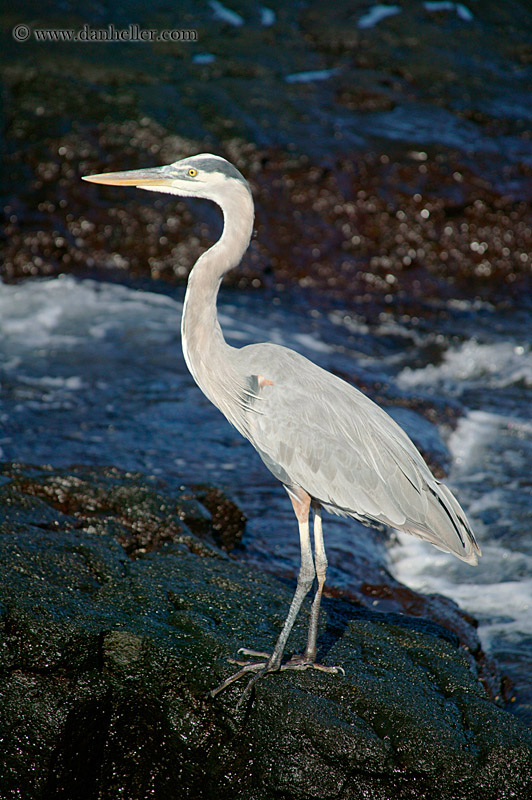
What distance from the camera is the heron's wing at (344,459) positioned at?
13.0 feet

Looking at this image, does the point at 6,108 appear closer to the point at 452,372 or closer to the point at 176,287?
the point at 176,287

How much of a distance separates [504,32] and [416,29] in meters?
2.08

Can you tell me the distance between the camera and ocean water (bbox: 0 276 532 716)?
6133 mm

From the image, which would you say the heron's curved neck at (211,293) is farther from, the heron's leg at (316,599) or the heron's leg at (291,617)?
the heron's leg at (316,599)

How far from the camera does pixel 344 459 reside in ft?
13.1

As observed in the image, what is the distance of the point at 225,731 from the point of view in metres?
3.31

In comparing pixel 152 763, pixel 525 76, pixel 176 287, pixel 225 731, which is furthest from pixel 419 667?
pixel 525 76

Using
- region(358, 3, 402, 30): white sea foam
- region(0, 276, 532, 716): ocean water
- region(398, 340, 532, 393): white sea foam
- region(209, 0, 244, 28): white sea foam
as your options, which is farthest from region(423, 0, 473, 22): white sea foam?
region(398, 340, 532, 393): white sea foam

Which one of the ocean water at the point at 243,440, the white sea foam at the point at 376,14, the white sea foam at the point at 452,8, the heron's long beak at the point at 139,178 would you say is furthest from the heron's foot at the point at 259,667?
the white sea foam at the point at 452,8

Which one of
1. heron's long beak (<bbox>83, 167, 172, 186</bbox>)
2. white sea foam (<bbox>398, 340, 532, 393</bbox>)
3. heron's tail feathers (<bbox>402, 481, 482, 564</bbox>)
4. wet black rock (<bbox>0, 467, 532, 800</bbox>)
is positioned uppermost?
heron's long beak (<bbox>83, 167, 172, 186</bbox>)

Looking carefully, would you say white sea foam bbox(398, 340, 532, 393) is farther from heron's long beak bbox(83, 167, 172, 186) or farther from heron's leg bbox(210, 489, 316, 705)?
heron's long beak bbox(83, 167, 172, 186)

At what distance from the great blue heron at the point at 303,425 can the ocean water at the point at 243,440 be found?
5.16 feet

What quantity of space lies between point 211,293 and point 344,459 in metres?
1.16

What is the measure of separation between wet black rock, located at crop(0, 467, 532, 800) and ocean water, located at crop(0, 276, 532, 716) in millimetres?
1700
